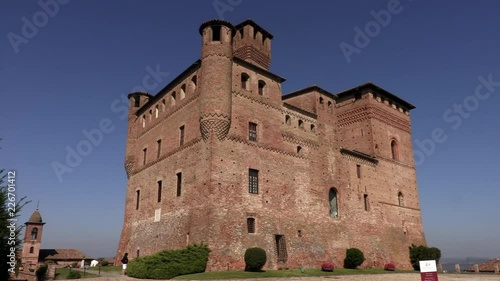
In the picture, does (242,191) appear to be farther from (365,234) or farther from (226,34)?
(365,234)

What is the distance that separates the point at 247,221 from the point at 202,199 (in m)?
3.19

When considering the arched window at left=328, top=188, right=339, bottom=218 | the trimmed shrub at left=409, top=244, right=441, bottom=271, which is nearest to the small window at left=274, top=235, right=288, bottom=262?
the arched window at left=328, top=188, right=339, bottom=218

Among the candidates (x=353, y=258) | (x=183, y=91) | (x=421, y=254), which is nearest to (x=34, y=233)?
(x=183, y=91)

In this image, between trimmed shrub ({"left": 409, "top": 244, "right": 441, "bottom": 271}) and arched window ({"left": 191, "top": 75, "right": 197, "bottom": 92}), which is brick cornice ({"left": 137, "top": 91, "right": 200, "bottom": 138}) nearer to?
arched window ({"left": 191, "top": 75, "right": 197, "bottom": 92})

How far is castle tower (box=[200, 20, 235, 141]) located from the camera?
78.0 ft

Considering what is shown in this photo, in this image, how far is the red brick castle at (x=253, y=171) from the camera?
23.5 meters

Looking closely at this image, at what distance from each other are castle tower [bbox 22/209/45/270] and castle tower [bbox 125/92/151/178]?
3196 cm

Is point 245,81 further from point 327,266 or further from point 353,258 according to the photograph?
point 353,258

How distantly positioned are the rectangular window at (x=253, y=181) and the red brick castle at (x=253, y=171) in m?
0.07

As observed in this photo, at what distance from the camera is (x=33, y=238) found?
56.5 metres

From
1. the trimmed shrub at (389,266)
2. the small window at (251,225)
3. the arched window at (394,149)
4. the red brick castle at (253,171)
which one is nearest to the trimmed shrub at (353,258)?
the red brick castle at (253,171)

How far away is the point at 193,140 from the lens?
2530 centimetres

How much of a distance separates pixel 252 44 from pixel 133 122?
13738 millimetres

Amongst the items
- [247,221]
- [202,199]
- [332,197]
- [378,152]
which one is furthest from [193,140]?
[378,152]
